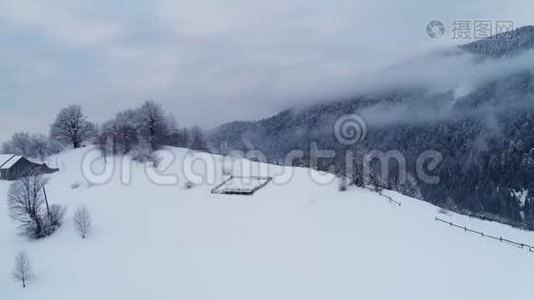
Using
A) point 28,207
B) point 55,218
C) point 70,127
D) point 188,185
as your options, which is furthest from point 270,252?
point 70,127

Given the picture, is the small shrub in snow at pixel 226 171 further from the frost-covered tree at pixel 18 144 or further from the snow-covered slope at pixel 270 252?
the frost-covered tree at pixel 18 144

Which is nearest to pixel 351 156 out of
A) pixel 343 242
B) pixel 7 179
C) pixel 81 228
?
pixel 343 242

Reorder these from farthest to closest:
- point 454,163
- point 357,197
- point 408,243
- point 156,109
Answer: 1. point 454,163
2. point 156,109
3. point 357,197
4. point 408,243

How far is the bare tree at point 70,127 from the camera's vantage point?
63250mm

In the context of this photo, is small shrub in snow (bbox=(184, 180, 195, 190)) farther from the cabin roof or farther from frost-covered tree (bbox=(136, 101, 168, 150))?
the cabin roof

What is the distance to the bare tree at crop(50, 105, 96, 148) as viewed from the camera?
208 ft

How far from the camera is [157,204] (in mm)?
36344

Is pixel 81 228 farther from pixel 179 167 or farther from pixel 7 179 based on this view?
pixel 7 179

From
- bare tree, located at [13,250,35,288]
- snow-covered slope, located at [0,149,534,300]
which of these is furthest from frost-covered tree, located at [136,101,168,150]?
bare tree, located at [13,250,35,288]

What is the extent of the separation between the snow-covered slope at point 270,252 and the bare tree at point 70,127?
30.0 m

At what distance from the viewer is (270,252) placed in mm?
25562

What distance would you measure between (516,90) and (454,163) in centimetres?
6187

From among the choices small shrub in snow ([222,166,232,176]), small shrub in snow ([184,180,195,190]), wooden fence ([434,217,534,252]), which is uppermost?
small shrub in snow ([222,166,232,176])

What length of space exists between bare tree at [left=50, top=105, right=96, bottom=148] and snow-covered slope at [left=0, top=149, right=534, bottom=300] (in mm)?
29984
